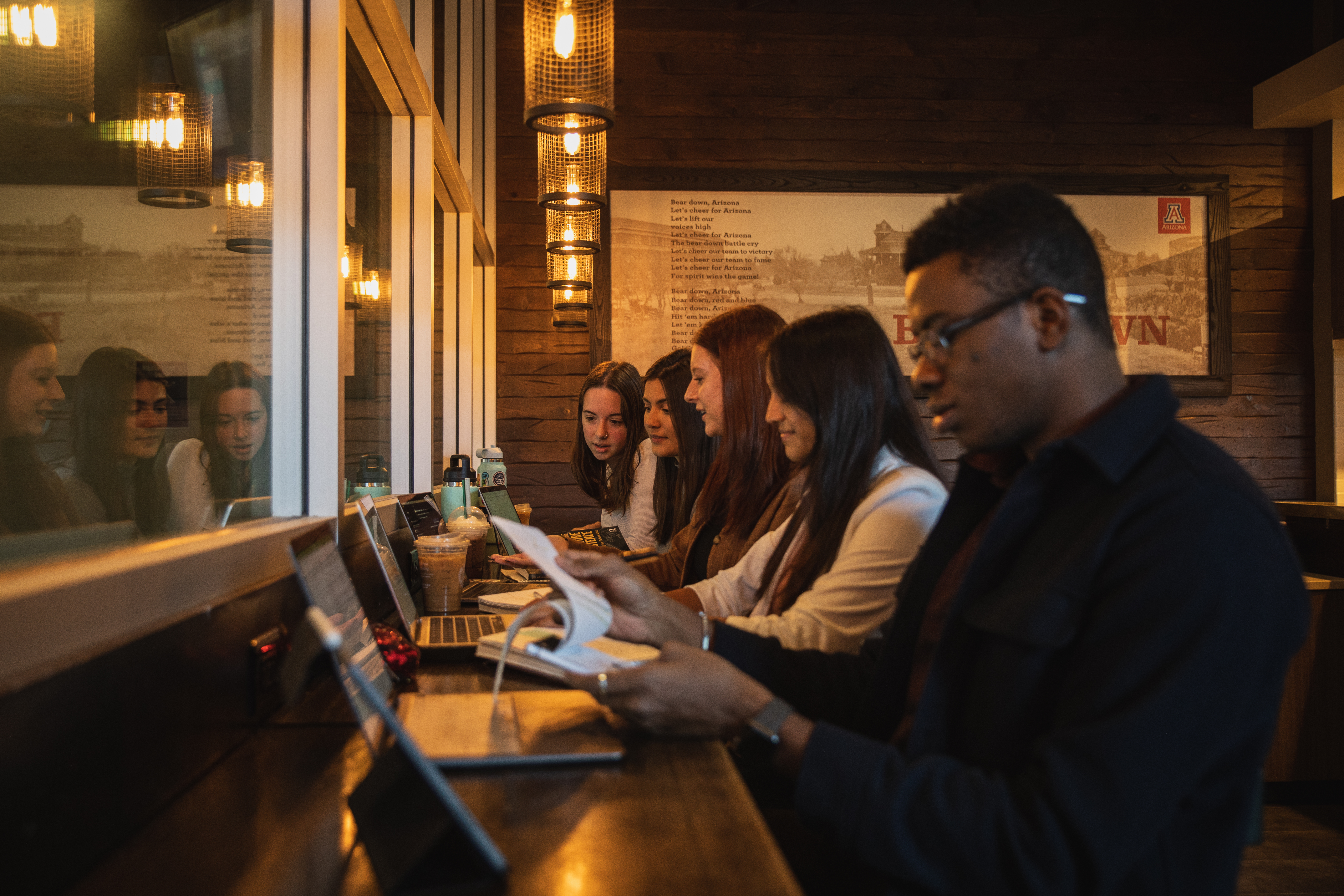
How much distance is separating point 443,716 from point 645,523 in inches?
105

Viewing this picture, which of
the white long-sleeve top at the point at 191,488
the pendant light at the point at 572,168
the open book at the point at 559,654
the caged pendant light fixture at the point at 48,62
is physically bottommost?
the open book at the point at 559,654

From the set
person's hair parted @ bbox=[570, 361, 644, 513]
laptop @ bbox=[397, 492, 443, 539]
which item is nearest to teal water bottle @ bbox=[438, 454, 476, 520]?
laptop @ bbox=[397, 492, 443, 539]

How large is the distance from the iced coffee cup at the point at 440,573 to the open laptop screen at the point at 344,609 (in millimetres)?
653

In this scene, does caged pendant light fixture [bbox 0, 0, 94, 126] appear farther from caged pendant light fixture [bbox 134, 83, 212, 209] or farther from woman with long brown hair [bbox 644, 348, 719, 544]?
woman with long brown hair [bbox 644, 348, 719, 544]

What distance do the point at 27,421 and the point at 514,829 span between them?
1.35 m

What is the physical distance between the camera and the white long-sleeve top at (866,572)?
1.58 meters

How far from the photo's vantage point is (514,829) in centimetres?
78

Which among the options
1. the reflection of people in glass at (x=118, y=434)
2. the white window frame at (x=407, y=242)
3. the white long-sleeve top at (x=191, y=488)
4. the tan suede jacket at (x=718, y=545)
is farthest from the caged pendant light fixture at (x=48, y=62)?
the tan suede jacket at (x=718, y=545)

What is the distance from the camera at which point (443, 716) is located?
1098 millimetres

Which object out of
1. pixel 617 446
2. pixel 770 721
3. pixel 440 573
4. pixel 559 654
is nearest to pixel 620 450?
pixel 617 446

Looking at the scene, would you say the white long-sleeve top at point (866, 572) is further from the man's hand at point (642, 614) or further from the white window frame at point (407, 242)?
the white window frame at point (407, 242)

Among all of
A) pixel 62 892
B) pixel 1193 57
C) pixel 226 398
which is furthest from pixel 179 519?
pixel 1193 57

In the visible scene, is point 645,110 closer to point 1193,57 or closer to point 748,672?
point 1193,57

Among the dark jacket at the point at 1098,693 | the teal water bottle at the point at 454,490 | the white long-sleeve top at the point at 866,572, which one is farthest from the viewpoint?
the teal water bottle at the point at 454,490
